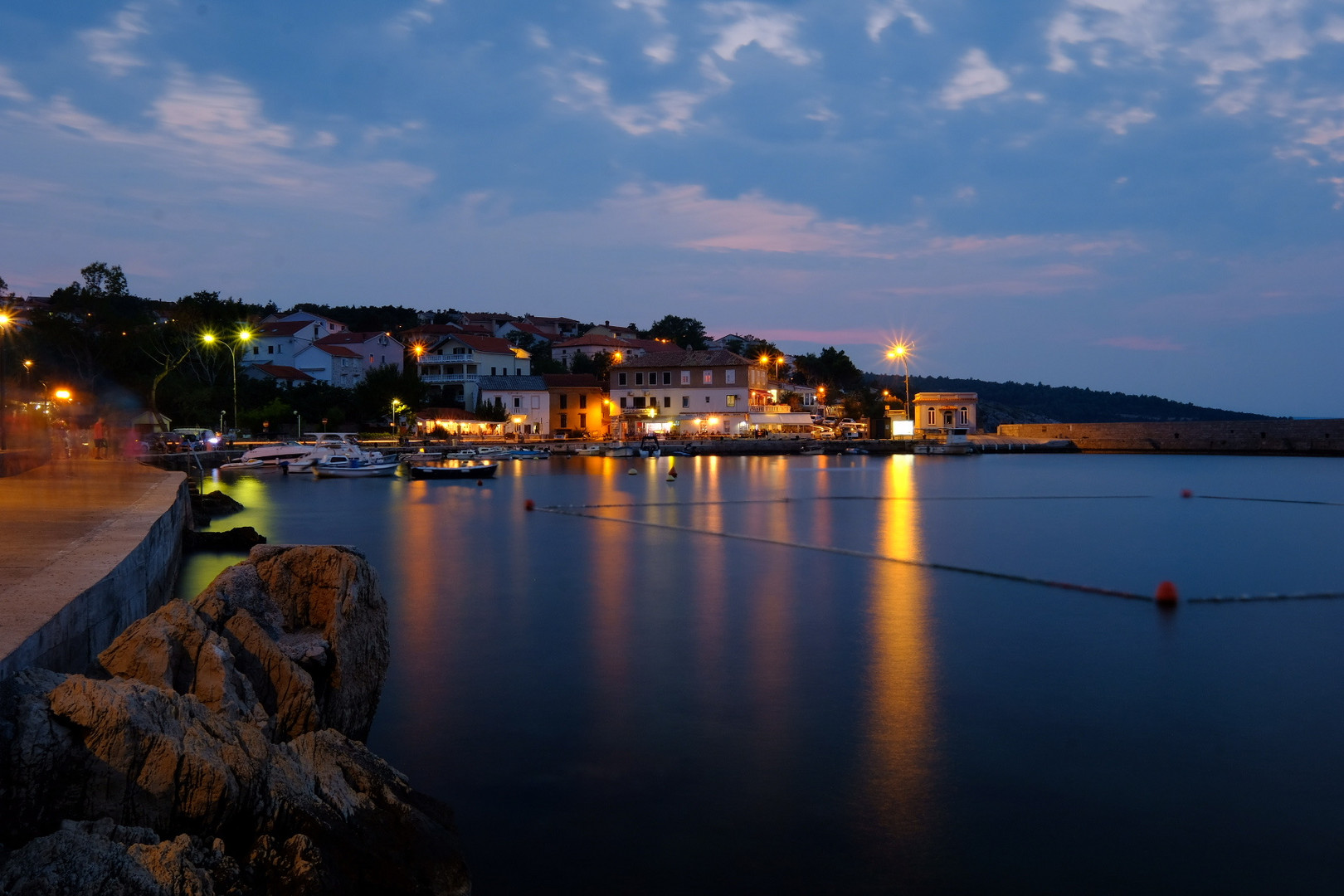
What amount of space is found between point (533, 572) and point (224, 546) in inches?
275

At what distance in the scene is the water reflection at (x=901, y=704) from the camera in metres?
8.14

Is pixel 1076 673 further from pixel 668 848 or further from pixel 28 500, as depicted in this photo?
pixel 28 500

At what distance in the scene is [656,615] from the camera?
16.7 meters

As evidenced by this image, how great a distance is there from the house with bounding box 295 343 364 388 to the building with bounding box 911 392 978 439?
49728 millimetres

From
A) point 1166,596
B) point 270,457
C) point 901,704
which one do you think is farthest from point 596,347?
point 901,704

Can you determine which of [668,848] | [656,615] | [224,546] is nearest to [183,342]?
[224,546]

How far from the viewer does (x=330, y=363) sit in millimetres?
82438

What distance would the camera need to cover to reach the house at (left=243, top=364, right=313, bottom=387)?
2958 inches

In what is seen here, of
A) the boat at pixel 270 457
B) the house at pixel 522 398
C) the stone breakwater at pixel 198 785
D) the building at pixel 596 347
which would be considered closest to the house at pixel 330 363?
the house at pixel 522 398

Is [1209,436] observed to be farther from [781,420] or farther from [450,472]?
[450,472]

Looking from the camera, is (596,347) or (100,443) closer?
(100,443)

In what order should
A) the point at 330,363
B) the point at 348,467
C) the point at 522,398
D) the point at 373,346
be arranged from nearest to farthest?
the point at 348,467 → the point at 522,398 → the point at 330,363 → the point at 373,346

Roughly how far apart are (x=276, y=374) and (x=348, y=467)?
25.7 m

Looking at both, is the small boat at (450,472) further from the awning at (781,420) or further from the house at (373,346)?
the awning at (781,420)
